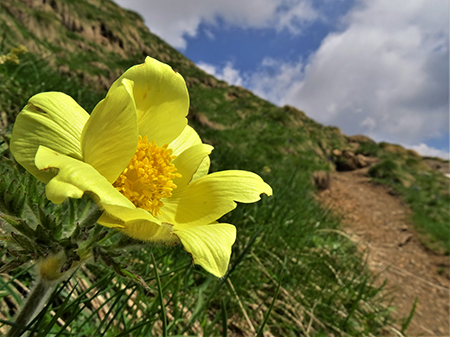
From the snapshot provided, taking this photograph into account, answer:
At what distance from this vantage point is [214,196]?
782 millimetres

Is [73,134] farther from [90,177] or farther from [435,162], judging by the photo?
[435,162]

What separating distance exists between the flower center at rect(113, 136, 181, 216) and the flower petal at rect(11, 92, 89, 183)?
0.14 meters

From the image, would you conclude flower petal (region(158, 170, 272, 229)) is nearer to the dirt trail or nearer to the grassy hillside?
the grassy hillside

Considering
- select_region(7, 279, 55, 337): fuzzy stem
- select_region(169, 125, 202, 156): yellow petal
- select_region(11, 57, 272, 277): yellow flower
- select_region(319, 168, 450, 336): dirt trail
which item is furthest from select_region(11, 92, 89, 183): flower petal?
select_region(319, 168, 450, 336): dirt trail

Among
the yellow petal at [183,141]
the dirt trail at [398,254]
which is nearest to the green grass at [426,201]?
the dirt trail at [398,254]

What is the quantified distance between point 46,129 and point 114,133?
0.17 m

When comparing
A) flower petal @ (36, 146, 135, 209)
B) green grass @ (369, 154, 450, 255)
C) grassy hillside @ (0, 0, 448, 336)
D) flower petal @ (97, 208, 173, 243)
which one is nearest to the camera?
flower petal @ (36, 146, 135, 209)

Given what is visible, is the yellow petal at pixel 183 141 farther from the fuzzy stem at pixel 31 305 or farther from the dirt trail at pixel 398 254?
the dirt trail at pixel 398 254

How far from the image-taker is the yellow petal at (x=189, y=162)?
880mm

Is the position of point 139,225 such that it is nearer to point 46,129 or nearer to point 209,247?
point 209,247

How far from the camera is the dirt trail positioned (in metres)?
3.93

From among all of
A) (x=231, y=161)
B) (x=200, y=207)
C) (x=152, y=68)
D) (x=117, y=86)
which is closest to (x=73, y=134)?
(x=117, y=86)

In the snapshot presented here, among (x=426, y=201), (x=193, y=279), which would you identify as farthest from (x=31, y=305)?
(x=426, y=201)

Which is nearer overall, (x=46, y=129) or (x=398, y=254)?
(x=46, y=129)
